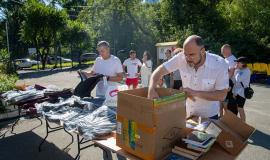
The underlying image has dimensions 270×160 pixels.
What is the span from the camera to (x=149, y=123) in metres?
2.11

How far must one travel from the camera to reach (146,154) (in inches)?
86.3

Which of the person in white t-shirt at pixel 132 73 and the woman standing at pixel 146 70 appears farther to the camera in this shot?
the woman standing at pixel 146 70

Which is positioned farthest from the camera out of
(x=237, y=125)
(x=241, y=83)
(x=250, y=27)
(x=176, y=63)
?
(x=250, y=27)

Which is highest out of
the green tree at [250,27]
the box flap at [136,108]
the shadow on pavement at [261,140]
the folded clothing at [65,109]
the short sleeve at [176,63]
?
the green tree at [250,27]

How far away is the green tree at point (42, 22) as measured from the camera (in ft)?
83.7

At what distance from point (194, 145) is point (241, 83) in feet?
12.9

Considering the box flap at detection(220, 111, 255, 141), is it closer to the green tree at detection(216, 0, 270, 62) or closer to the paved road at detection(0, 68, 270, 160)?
the paved road at detection(0, 68, 270, 160)

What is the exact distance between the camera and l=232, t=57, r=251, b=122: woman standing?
5.79 m

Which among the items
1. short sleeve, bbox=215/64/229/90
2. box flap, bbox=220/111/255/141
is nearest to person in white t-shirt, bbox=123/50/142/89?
short sleeve, bbox=215/64/229/90

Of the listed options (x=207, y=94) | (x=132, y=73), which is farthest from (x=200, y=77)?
(x=132, y=73)

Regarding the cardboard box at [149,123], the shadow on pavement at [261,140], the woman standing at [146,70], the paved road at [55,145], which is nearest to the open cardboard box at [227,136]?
the cardboard box at [149,123]

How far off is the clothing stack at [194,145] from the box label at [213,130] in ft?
0.19

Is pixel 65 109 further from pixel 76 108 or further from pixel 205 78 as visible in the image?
pixel 205 78

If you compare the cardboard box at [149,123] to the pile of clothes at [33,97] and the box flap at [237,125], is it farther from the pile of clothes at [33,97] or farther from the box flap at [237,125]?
the pile of clothes at [33,97]
